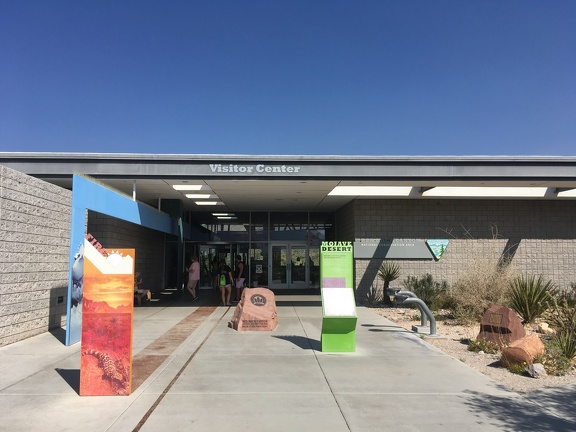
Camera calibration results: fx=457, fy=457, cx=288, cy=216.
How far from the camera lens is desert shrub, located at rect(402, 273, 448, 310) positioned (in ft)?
48.1

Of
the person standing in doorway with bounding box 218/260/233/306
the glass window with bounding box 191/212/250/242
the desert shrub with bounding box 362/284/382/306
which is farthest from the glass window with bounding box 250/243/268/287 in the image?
the desert shrub with bounding box 362/284/382/306

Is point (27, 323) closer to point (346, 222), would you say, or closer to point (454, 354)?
point (454, 354)

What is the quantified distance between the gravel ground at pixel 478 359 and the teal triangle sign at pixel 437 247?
4.04 meters

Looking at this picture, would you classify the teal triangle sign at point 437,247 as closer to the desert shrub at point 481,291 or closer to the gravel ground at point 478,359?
the desert shrub at point 481,291

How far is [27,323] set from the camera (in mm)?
9562

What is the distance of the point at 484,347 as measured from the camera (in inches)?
349

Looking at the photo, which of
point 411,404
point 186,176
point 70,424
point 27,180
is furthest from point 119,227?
point 411,404

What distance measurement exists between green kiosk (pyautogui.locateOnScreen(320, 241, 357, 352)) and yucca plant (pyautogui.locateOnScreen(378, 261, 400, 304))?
763 cm

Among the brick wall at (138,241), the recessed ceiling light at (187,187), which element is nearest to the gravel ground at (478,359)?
the recessed ceiling light at (187,187)

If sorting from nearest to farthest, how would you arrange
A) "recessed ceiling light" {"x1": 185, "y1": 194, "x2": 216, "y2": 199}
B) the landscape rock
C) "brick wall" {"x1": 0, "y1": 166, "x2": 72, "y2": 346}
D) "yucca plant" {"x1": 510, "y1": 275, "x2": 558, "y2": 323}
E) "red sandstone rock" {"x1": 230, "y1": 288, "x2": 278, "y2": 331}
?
1. "brick wall" {"x1": 0, "y1": 166, "x2": 72, "y2": 346}
2. the landscape rock
3. "red sandstone rock" {"x1": 230, "y1": 288, "x2": 278, "y2": 331}
4. "yucca plant" {"x1": 510, "y1": 275, "x2": 558, "y2": 323}
5. "recessed ceiling light" {"x1": 185, "y1": 194, "x2": 216, "y2": 199}

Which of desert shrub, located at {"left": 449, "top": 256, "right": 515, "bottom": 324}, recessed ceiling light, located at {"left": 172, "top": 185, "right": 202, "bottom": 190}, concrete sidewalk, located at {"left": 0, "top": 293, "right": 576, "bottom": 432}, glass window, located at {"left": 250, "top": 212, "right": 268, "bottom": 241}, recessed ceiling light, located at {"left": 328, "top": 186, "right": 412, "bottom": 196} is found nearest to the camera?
concrete sidewalk, located at {"left": 0, "top": 293, "right": 576, "bottom": 432}

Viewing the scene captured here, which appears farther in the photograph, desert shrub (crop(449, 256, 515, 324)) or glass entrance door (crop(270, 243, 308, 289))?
glass entrance door (crop(270, 243, 308, 289))

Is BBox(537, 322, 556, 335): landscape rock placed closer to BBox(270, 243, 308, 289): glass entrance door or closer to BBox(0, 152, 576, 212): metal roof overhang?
BBox(0, 152, 576, 212): metal roof overhang

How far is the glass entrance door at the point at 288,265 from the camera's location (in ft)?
72.9
